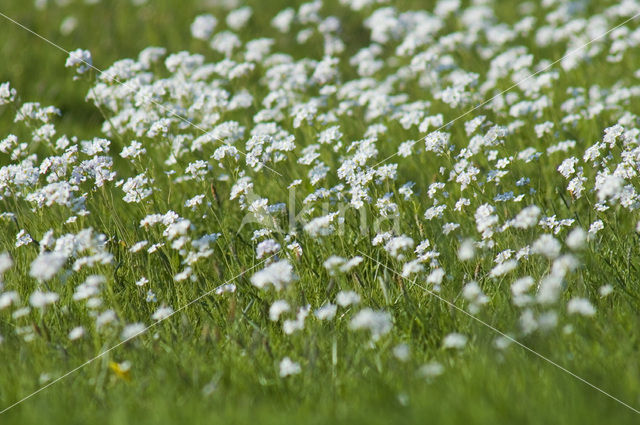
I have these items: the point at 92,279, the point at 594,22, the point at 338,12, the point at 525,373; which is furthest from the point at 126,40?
the point at 525,373

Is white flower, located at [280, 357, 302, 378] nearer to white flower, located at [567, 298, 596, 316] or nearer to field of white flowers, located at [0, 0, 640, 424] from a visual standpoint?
field of white flowers, located at [0, 0, 640, 424]

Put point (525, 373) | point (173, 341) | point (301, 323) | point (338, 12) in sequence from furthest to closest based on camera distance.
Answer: point (338, 12) < point (173, 341) < point (301, 323) < point (525, 373)

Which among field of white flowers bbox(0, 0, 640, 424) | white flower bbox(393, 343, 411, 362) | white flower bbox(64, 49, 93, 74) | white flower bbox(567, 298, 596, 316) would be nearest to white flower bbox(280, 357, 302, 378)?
field of white flowers bbox(0, 0, 640, 424)

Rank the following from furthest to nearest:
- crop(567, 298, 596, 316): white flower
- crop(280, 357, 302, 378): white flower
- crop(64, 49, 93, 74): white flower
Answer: crop(64, 49, 93, 74): white flower < crop(280, 357, 302, 378): white flower < crop(567, 298, 596, 316): white flower

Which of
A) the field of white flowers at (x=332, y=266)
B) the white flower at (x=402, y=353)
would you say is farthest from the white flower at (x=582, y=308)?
the white flower at (x=402, y=353)

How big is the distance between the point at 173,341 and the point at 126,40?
5.88 m

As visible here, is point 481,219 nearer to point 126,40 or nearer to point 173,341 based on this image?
point 173,341

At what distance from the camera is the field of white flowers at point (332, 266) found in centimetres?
275

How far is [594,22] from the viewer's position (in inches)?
274

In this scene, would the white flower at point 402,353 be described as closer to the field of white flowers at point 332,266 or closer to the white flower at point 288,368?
the field of white flowers at point 332,266

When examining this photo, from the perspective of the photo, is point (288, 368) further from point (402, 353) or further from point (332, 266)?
point (332, 266)

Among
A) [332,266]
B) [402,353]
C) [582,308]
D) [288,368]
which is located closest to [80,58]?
[332,266]

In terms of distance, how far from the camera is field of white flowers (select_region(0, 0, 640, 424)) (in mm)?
2752

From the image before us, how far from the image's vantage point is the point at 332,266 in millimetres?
3340
